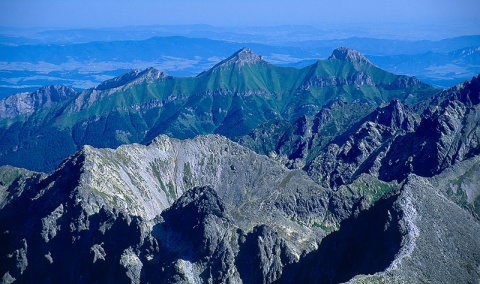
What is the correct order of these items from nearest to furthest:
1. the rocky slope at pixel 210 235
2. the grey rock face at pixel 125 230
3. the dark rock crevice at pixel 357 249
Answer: the dark rock crevice at pixel 357 249, the rocky slope at pixel 210 235, the grey rock face at pixel 125 230

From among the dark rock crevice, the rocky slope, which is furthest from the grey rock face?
the dark rock crevice

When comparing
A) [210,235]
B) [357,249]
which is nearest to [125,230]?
[210,235]

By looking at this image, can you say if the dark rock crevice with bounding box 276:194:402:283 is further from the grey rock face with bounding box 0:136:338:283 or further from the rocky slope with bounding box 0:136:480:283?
the grey rock face with bounding box 0:136:338:283

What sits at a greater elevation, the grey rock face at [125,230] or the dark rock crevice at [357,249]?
the dark rock crevice at [357,249]

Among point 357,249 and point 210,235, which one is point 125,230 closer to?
point 210,235

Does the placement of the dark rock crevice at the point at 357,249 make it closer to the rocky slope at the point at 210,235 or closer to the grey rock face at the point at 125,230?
the rocky slope at the point at 210,235

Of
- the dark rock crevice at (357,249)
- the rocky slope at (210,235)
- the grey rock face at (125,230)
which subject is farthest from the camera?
the grey rock face at (125,230)

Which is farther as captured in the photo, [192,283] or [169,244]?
[169,244]

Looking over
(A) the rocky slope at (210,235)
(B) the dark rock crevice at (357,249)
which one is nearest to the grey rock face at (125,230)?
(A) the rocky slope at (210,235)

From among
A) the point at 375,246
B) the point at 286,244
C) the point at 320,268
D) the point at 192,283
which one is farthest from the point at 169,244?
the point at 375,246

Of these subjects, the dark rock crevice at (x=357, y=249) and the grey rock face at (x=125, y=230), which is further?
the grey rock face at (x=125, y=230)

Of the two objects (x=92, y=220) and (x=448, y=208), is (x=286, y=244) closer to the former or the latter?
(x=448, y=208)
